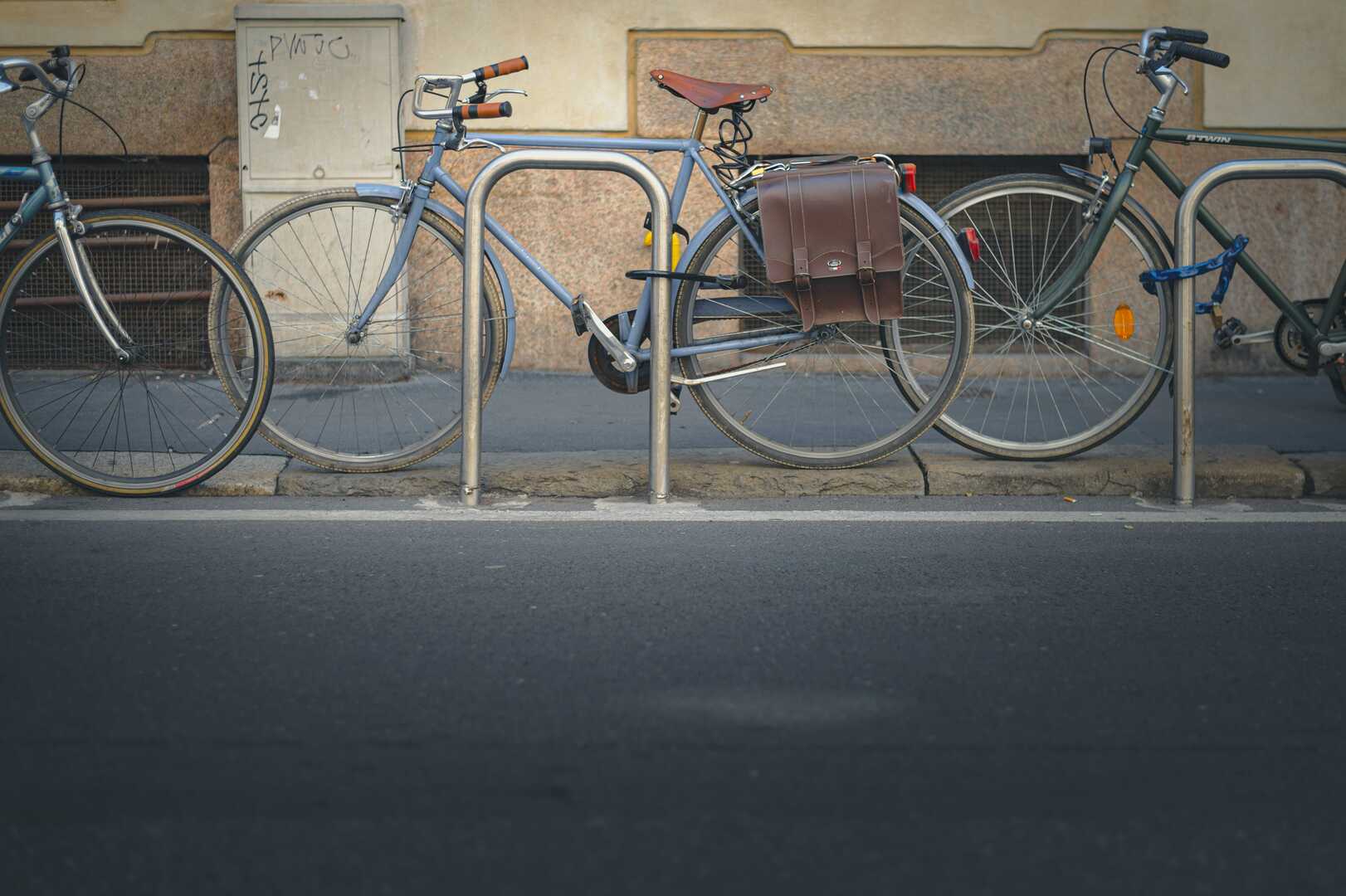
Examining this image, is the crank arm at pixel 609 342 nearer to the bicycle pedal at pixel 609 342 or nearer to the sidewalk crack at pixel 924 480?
the bicycle pedal at pixel 609 342

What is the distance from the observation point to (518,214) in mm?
8211

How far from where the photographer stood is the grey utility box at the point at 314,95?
773 centimetres

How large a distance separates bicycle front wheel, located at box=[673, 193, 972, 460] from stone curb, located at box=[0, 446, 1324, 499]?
11 cm

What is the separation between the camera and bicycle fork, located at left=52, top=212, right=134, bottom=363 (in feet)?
16.8

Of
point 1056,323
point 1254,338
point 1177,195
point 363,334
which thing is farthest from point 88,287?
point 1254,338

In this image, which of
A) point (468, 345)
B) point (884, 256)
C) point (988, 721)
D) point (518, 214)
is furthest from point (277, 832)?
point (518, 214)

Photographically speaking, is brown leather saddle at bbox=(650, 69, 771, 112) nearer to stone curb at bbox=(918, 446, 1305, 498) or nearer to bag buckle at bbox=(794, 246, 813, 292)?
bag buckle at bbox=(794, 246, 813, 292)

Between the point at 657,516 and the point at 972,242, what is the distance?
146cm

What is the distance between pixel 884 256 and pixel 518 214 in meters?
3.38

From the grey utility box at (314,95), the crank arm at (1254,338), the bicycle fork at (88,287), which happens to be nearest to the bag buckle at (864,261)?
the crank arm at (1254,338)

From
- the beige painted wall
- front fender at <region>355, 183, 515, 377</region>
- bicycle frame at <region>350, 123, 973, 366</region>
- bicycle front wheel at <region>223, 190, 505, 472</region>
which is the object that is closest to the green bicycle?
bicycle frame at <region>350, 123, 973, 366</region>

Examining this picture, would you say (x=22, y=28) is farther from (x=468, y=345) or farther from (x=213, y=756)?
(x=213, y=756)

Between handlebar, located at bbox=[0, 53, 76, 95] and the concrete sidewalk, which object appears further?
the concrete sidewalk

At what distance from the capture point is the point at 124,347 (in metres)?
5.23
